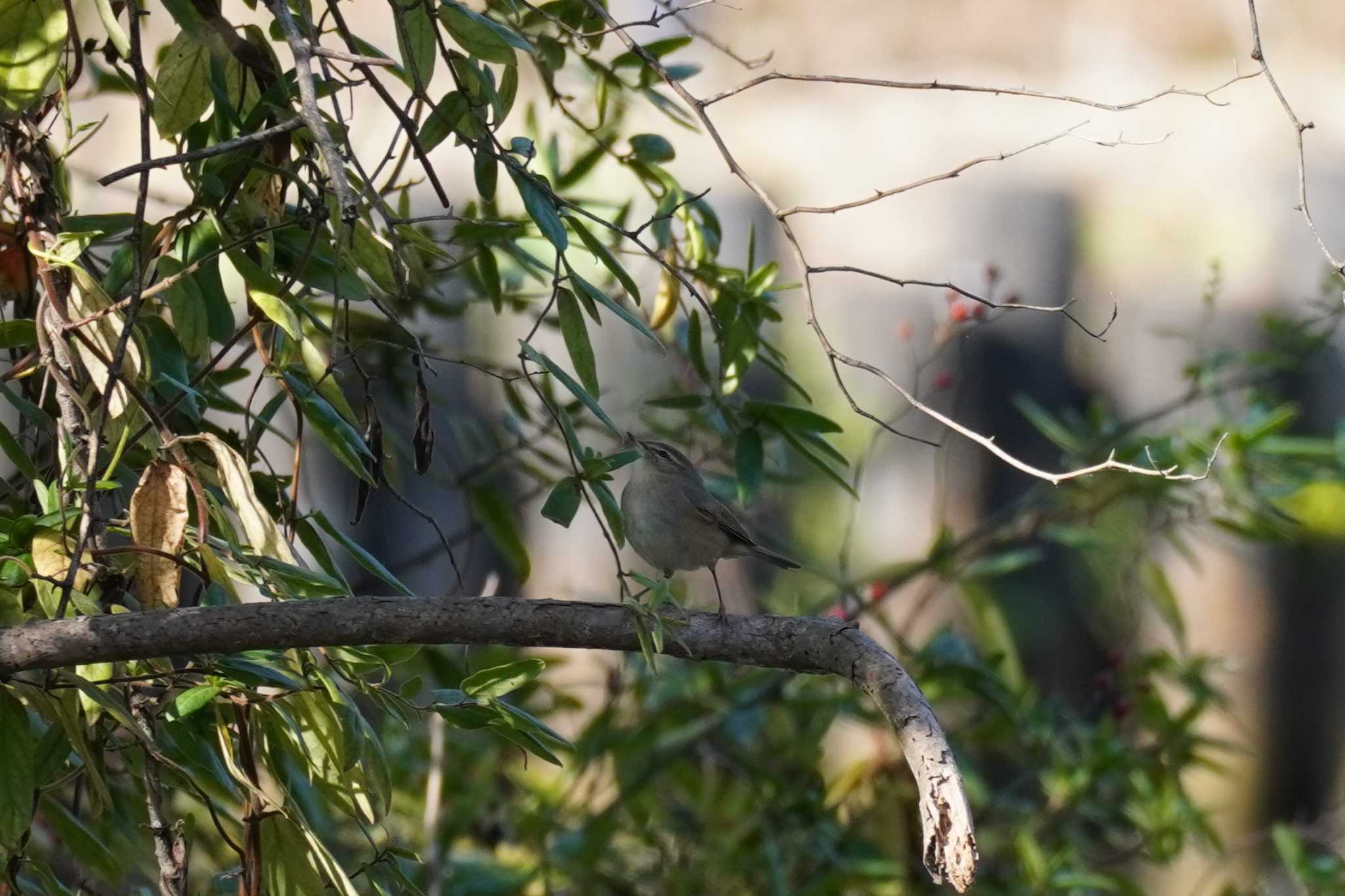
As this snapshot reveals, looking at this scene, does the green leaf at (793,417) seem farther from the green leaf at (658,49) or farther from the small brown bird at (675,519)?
the small brown bird at (675,519)

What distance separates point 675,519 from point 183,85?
1466 mm

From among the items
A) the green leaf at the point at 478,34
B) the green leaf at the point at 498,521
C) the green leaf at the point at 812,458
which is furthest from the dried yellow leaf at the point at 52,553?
the green leaf at the point at 498,521

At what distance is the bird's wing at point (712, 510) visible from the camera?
105 inches

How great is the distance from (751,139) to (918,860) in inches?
81.1

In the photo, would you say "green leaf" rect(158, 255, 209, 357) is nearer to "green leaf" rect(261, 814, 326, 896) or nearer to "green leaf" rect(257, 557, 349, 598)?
"green leaf" rect(257, 557, 349, 598)

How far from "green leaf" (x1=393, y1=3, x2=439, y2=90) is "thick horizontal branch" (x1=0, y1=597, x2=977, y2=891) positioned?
55cm

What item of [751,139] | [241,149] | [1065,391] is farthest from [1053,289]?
[241,149]

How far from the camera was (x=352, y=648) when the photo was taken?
1.34 m

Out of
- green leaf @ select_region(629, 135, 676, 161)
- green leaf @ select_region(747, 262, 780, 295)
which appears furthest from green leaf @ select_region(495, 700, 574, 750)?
green leaf @ select_region(629, 135, 676, 161)

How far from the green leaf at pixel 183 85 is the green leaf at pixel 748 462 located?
82cm

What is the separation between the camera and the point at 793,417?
1.81 metres

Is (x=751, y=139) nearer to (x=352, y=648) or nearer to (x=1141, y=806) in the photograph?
(x=1141, y=806)

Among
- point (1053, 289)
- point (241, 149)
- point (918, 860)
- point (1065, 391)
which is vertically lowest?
point (918, 860)

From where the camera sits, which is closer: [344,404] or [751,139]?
[344,404]
